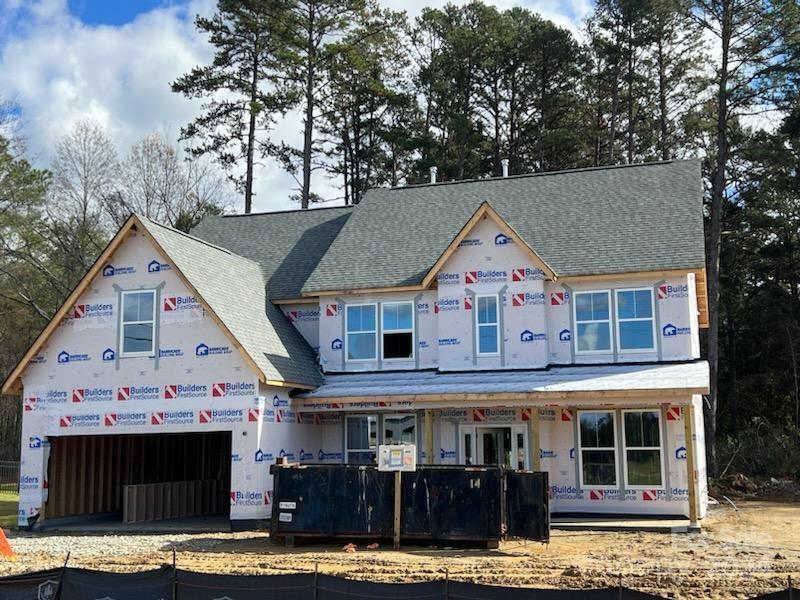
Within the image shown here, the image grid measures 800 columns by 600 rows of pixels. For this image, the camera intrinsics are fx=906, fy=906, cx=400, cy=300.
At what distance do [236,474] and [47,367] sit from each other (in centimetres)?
589

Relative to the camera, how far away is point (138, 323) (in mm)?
22672

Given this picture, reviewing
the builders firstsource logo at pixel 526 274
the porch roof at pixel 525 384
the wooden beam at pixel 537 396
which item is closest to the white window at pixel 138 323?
the porch roof at pixel 525 384

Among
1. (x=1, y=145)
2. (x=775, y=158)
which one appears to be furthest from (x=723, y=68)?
(x=1, y=145)

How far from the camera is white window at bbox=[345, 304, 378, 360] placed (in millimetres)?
24750

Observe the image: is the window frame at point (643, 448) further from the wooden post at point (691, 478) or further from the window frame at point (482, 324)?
the window frame at point (482, 324)

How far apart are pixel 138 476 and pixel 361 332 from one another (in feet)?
26.4

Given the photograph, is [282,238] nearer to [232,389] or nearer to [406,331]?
[406,331]

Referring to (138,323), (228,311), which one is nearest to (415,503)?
(228,311)

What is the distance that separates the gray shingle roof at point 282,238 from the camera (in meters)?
27.0

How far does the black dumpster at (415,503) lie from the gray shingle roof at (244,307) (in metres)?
4.07

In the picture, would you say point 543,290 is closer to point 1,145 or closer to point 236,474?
point 236,474

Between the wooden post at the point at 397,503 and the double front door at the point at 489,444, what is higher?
the double front door at the point at 489,444

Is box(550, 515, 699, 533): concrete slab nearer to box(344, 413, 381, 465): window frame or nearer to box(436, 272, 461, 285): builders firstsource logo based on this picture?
box(344, 413, 381, 465): window frame

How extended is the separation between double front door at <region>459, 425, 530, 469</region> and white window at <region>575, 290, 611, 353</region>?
8.98ft
